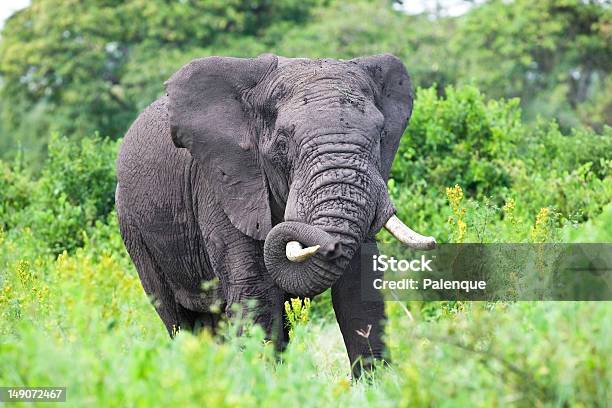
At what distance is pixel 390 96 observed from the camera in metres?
7.14

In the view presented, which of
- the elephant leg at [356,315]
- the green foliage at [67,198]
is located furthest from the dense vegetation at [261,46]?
the elephant leg at [356,315]

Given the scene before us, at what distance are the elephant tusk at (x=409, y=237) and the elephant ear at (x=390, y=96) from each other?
0.50 metres

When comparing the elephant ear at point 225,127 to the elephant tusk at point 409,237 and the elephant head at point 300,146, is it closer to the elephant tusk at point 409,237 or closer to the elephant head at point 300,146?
the elephant head at point 300,146

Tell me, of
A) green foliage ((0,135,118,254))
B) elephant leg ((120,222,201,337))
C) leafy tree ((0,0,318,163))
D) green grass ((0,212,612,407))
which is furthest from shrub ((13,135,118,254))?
leafy tree ((0,0,318,163))

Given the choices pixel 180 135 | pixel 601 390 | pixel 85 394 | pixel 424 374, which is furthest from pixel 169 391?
pixel 180 135

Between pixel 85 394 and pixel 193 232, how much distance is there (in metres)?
3.31

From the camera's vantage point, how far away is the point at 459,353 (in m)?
4.37

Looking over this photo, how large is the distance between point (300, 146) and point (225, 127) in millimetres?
751

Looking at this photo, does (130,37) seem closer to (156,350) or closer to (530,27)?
(530,27)

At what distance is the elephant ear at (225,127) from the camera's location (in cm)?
662

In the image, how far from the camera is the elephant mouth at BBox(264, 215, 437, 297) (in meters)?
5.73

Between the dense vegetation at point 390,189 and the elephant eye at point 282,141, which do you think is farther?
the elephant eye at point 282,141

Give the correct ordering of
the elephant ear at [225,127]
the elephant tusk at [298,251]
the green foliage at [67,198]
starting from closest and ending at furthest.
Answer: the elephant tusk at [298,251]
the elephant ear at [225,127]
the green foliage at [67,198]

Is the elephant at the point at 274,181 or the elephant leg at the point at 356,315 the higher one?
the elephant at the point at 274,181
